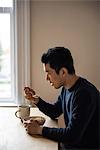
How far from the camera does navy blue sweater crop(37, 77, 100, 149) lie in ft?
4.84

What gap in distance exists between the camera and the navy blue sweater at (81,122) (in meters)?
1.47

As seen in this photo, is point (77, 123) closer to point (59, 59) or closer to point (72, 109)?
point (72, 109)

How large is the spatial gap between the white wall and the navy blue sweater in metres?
1.07

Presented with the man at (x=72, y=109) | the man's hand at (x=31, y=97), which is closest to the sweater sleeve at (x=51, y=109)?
the man's hand at (x=31, y=97)

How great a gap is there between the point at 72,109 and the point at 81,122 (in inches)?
4.1

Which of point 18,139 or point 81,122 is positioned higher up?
point 81,122

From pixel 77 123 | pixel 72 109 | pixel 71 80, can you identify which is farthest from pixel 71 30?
pixel 77 123

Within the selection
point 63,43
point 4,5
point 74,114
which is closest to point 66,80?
point 74,114

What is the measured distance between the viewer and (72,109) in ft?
5.10

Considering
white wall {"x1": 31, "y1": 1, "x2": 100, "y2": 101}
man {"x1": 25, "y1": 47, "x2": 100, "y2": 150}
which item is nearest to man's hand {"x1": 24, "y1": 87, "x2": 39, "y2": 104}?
man {"x1": 25, "y1": 47, "x2": 100, "y2": 150}

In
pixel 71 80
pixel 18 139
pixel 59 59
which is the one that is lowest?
pixel 18 139

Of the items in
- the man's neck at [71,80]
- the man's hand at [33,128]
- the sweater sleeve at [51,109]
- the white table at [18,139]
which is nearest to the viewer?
the white table at [18,139]

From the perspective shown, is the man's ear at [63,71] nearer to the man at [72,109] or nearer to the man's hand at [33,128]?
the man at [72,109]

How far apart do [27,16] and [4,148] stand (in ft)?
4.97
